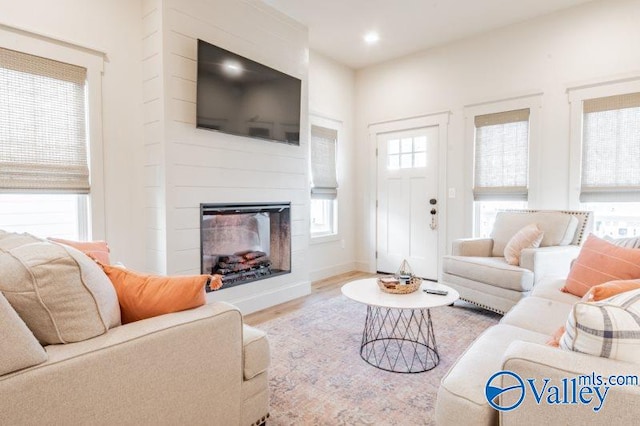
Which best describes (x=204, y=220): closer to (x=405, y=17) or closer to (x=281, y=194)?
(x=281, y=194)

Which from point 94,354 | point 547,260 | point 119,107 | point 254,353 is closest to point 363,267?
point 547,260

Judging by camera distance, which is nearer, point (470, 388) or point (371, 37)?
point (470, 388)

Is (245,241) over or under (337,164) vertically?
under

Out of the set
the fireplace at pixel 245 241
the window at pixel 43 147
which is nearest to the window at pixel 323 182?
the fireplace at pixel 245 241

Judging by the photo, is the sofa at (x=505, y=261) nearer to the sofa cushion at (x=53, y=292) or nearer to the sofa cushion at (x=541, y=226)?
the sofa cushion at (x=541, y=226)

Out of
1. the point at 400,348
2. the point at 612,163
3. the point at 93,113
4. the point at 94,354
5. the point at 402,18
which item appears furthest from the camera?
the point at 402,18

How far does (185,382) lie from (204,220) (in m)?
1.97

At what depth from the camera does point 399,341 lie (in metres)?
2.65

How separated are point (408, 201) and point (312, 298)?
Answer: 6.25 ft

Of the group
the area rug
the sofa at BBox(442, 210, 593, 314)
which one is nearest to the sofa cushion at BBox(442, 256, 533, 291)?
the sofa at BBox(442, 210, 593, 314)

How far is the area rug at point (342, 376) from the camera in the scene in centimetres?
178

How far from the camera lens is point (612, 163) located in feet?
11.0

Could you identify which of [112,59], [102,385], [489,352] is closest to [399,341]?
[489,352]

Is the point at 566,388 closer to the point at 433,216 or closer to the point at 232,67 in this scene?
the point at 232,67
